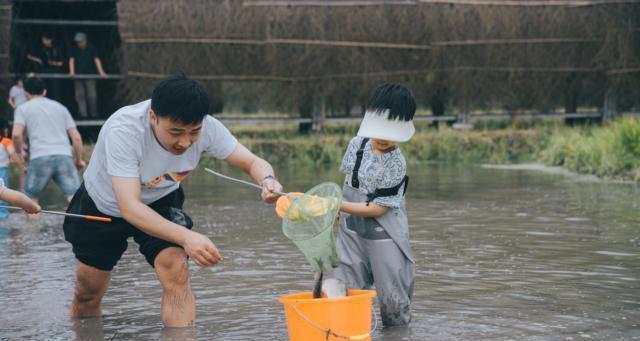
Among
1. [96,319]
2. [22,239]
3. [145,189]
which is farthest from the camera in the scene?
[22,239]

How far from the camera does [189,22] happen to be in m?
18.8

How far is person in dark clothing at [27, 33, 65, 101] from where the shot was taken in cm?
1922

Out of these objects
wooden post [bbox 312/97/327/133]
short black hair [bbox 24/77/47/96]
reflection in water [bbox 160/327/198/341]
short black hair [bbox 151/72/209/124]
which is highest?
short black hair [bbox 151/72/209/124]

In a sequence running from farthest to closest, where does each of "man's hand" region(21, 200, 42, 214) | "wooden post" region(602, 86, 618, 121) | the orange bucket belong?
"wooden post" region(602, 86, 618, 121), "man's hand" region(21, 200, 42, 214), the orange bucket

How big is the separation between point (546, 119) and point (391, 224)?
15.4 m

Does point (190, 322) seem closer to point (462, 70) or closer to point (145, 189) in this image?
point (145, 189)

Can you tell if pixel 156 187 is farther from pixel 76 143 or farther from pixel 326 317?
pixel 76 143

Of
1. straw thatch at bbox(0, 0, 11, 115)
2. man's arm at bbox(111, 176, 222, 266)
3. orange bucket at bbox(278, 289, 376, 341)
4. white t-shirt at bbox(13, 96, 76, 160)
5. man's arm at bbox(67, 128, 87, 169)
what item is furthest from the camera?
straw thatch at bbox(0, 0, 11, 115)

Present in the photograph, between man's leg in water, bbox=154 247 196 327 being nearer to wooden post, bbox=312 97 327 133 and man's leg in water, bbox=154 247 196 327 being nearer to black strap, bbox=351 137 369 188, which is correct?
black strap, bbox=351 137 369 188

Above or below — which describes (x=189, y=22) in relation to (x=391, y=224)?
above

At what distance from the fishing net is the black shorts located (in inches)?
41.0

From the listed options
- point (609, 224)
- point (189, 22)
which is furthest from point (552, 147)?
point (609, 224)

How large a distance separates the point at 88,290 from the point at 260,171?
1273 mm

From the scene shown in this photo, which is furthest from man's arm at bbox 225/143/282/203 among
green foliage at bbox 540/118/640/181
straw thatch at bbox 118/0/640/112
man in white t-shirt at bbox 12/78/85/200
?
straw thatch at bbox 118/0/640/112
